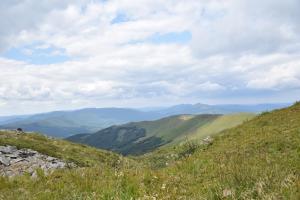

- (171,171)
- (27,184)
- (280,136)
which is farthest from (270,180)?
(280,136)

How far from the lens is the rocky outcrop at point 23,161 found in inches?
931

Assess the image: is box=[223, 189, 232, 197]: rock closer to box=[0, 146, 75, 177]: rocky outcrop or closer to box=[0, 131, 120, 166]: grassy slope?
box=[0, 146, 75, 177]: rocky outcrop

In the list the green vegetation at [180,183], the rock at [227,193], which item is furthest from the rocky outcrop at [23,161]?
the rock at [227,193]

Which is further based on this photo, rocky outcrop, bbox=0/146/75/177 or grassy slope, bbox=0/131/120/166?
grassy slope, bbox=0/131/120/166

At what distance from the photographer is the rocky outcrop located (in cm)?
2364

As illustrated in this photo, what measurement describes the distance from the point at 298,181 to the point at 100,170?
26.8 feet

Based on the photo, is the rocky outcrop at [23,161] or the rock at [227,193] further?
the rocky outcrop at [23,161]

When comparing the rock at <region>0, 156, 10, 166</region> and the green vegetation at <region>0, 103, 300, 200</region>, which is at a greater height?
the green vegetation at <region>0, 103, 300, 200</region>

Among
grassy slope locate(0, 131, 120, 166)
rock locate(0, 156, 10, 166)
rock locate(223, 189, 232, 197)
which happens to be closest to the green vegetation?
rock locate(223, 189, 232, 197)

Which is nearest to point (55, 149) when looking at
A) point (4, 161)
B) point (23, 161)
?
point (23, 161)

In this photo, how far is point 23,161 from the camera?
2627 cm

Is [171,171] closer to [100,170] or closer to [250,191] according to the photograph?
[100,170]

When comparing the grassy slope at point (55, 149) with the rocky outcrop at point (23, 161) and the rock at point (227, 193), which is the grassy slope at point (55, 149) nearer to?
the rocky outcrop at point (23, 161)

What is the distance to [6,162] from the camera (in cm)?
2547
